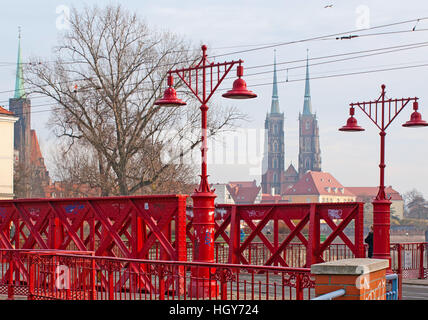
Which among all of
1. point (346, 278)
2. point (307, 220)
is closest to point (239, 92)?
point (307, 220)

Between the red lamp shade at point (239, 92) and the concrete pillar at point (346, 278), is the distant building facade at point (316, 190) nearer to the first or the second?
the red lamp shade at point (239, 92)

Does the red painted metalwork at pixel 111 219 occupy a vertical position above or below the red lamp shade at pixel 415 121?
below

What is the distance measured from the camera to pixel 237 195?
191 meters

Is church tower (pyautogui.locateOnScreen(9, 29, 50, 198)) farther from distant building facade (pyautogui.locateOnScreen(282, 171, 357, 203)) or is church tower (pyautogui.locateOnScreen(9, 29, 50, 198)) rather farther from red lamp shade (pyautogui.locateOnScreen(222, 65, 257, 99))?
distant building facade (pyautogui.locateOnScreen(282, 171, 357, 203))

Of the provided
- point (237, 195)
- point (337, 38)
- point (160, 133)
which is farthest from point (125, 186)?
point (237, 195)

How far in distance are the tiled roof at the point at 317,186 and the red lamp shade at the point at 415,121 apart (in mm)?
168416

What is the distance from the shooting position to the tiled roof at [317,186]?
620 feet

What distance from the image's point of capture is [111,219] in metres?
16.7

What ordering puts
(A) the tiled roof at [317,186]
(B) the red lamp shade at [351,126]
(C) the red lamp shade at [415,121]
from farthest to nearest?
(A) the tiled roof at [317,186], (B) the red lamp shade at [351,126], (C) the red lamp shade at [415,121]

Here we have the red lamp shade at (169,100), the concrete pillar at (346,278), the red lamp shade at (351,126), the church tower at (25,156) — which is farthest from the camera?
the church tower at (25,156)

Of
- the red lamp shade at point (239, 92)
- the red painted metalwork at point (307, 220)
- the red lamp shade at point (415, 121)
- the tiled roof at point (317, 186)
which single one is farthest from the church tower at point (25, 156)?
the tiled roof at point (317, 186)

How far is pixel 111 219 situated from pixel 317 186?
175 meters
